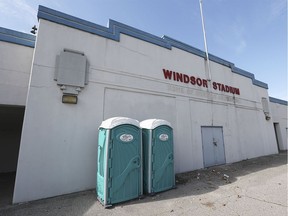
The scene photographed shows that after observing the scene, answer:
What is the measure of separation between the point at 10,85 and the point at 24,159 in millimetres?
2524

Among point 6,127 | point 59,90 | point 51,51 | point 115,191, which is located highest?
point 51,51

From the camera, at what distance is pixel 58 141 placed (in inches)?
197

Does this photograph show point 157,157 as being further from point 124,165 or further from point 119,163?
point 119,163

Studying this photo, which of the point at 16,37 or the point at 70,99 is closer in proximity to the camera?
the point at 70,99

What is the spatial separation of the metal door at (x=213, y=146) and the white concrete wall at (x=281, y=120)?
9.62 metres

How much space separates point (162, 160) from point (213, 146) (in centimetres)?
460

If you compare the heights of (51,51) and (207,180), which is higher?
(51,51)

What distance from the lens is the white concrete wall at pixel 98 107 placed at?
474cm

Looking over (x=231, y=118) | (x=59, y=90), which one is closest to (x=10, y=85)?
(x=59, y=90)

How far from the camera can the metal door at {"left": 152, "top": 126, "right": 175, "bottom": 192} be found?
4.96 m

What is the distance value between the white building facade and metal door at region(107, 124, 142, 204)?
4.64ft

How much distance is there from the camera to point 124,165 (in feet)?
14.6

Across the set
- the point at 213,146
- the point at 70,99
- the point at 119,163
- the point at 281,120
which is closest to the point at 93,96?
the point at 70,99

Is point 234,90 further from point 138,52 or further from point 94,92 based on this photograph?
point 94,92
